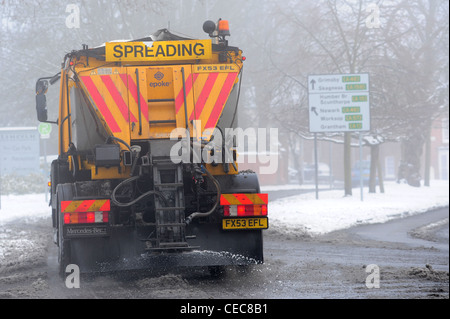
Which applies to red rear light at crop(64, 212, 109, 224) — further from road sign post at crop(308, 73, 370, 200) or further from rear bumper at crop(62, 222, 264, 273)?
road sign post at crop(308, 73, 370, 200)

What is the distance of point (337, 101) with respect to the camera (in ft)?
76.5

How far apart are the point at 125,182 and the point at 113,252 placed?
81cm

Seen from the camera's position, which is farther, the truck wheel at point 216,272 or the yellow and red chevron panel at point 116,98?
the truck wheel at point 216,272

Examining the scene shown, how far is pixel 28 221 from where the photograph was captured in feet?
62.8

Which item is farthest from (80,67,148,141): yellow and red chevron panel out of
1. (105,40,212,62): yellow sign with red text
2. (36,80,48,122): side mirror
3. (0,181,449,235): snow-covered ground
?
(0,181,449,235): snow-covered ground

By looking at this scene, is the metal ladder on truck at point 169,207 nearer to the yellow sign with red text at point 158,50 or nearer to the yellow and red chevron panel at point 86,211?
the yellow and red chevron panel at point 86,211

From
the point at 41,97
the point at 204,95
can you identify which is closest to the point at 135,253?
the point at 204,95

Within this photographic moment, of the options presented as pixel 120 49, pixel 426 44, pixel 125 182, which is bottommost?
pixel 125 182

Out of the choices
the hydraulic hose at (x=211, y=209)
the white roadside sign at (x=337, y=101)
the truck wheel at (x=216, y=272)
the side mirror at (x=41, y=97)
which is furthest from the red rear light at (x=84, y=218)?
the white roadside sign at (x=337, y=101)

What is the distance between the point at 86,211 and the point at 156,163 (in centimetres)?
95

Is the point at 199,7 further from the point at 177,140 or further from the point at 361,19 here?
the point at 177,140

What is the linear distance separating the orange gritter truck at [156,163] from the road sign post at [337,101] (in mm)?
13827

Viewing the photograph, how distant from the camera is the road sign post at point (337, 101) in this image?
2325 cm
